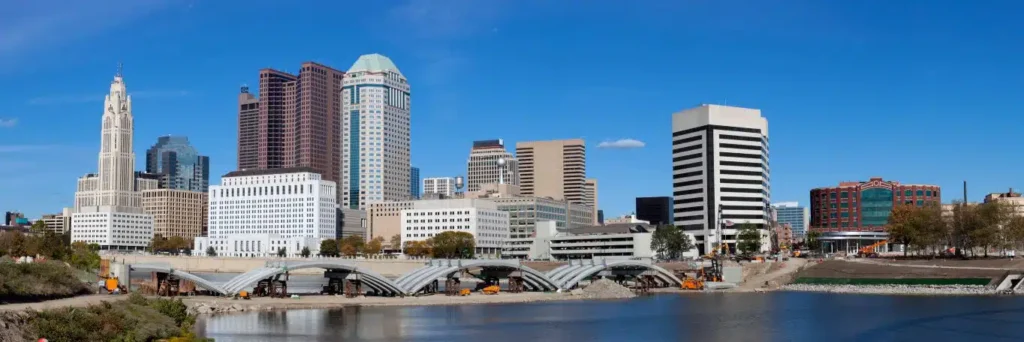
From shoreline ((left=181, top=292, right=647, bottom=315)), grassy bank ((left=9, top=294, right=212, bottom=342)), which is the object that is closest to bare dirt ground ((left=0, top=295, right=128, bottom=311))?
grassy bank ((left=9, top=294, right=212, bottom=342))

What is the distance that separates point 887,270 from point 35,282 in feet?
420

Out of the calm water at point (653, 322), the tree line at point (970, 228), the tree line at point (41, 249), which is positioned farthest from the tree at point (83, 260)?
the tree line at point (970, 228)

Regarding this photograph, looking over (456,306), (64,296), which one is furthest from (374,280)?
(64,296)

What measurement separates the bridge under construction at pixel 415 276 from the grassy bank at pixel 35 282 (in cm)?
2141

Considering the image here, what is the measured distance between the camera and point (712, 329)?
315ft

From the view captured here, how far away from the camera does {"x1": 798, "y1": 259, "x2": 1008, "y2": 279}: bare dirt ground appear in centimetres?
15946

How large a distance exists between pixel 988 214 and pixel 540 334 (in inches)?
4462

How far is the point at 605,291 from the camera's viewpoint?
153 m

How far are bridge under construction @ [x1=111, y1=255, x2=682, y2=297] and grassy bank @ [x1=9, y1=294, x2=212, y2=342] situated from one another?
5025cm

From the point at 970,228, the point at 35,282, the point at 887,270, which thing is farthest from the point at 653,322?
the point at 970,228

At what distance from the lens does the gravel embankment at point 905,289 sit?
487 ft

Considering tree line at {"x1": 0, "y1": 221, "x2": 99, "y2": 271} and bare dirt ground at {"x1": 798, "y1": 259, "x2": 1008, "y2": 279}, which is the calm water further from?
tree line at {"x1": 0, "y1": 221, "x2": 99, "y2": 271}

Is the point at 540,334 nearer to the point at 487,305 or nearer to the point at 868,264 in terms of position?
the point at 487,305

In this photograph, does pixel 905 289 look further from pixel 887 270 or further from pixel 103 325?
pixel 103 325
